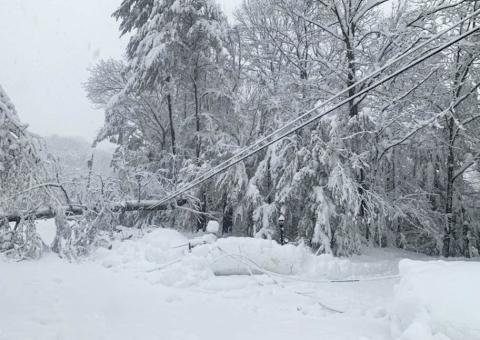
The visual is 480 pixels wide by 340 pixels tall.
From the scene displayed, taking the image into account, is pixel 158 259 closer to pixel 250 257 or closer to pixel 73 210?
pixel 250 257

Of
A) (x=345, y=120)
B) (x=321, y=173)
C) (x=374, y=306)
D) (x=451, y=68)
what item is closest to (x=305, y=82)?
(x=345, y=120)

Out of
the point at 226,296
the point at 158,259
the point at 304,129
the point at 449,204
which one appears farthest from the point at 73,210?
the point at 449,204

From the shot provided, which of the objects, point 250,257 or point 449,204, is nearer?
point 250,257

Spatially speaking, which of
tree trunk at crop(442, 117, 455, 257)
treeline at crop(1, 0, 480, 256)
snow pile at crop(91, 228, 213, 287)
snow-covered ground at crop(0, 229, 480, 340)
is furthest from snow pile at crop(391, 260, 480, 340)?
tree trunk at crop(442, 117, 455, 257)

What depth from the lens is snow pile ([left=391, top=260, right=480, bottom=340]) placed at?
3.71 metres

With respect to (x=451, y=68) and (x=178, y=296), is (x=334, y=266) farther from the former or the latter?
(x=451, y=68)

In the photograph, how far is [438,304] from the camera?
3979 millimetres

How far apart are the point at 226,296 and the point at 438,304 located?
3163mm

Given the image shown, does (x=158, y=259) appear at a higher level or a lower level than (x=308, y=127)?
lower

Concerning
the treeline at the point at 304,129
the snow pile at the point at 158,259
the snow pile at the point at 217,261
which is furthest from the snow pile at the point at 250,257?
the treeline at the point at 304,129

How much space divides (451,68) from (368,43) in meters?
2.55

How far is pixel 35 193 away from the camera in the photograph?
655 cm

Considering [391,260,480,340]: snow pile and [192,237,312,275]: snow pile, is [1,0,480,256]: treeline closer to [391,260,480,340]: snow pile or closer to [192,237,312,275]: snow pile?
[192,237,312,275]: snow pile

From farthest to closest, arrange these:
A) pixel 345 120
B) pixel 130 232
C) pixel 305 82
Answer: pixel 305 82 < pixel 345 120 < pixel 130 232
